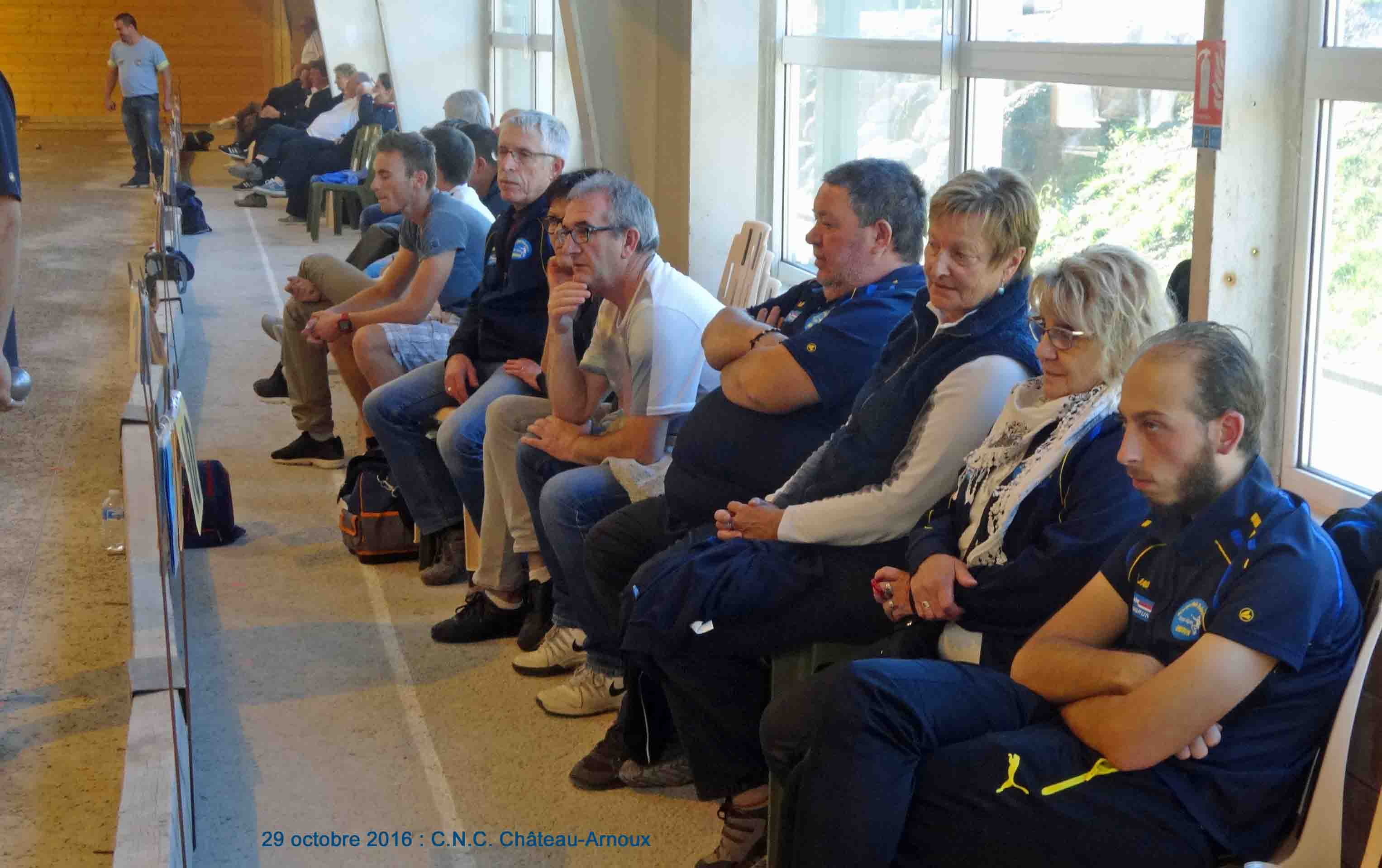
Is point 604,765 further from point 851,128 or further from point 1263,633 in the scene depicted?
point 851,128

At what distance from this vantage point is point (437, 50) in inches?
444

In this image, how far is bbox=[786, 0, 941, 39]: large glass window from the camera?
408 cm

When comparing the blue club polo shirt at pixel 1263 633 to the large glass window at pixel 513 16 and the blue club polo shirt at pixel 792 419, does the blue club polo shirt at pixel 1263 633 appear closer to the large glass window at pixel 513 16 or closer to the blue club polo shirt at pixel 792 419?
the blue club polo shirt at pixel 792 419

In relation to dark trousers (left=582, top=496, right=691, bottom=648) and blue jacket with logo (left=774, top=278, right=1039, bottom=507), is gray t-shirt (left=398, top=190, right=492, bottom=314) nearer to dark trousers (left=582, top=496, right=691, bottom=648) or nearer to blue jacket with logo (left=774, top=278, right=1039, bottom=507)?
dark trousers (left=582, top=496, right=691, bottom=648)

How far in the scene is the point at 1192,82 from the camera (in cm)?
285

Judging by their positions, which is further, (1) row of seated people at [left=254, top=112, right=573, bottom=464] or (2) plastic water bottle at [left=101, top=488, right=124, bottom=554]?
(2) plastic water bottle at [left=101, top=488, right=124, bottom=554]

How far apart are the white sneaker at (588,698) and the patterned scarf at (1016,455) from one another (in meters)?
1.15

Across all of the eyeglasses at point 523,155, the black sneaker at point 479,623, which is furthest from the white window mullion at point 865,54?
the black sneaker at point 479,623

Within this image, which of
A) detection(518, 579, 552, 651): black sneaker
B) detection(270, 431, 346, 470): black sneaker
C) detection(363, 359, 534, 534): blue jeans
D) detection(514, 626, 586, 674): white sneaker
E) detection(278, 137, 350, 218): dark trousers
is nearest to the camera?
detection(514, 626, 586, 674): white sneaker

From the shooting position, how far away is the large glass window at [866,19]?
4078mm

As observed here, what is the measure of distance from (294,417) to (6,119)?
2184 mm

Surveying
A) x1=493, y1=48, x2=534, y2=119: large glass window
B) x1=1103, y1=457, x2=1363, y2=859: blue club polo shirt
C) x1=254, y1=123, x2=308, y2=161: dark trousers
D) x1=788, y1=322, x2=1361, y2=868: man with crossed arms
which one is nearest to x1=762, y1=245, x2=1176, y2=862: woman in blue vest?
x1=788, y1=322, x2=1361, y2=868: man with crossed arms

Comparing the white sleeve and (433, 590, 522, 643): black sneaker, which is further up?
the white sleeve

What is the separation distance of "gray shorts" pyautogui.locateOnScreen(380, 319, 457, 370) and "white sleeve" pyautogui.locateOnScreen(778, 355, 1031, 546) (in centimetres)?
222
